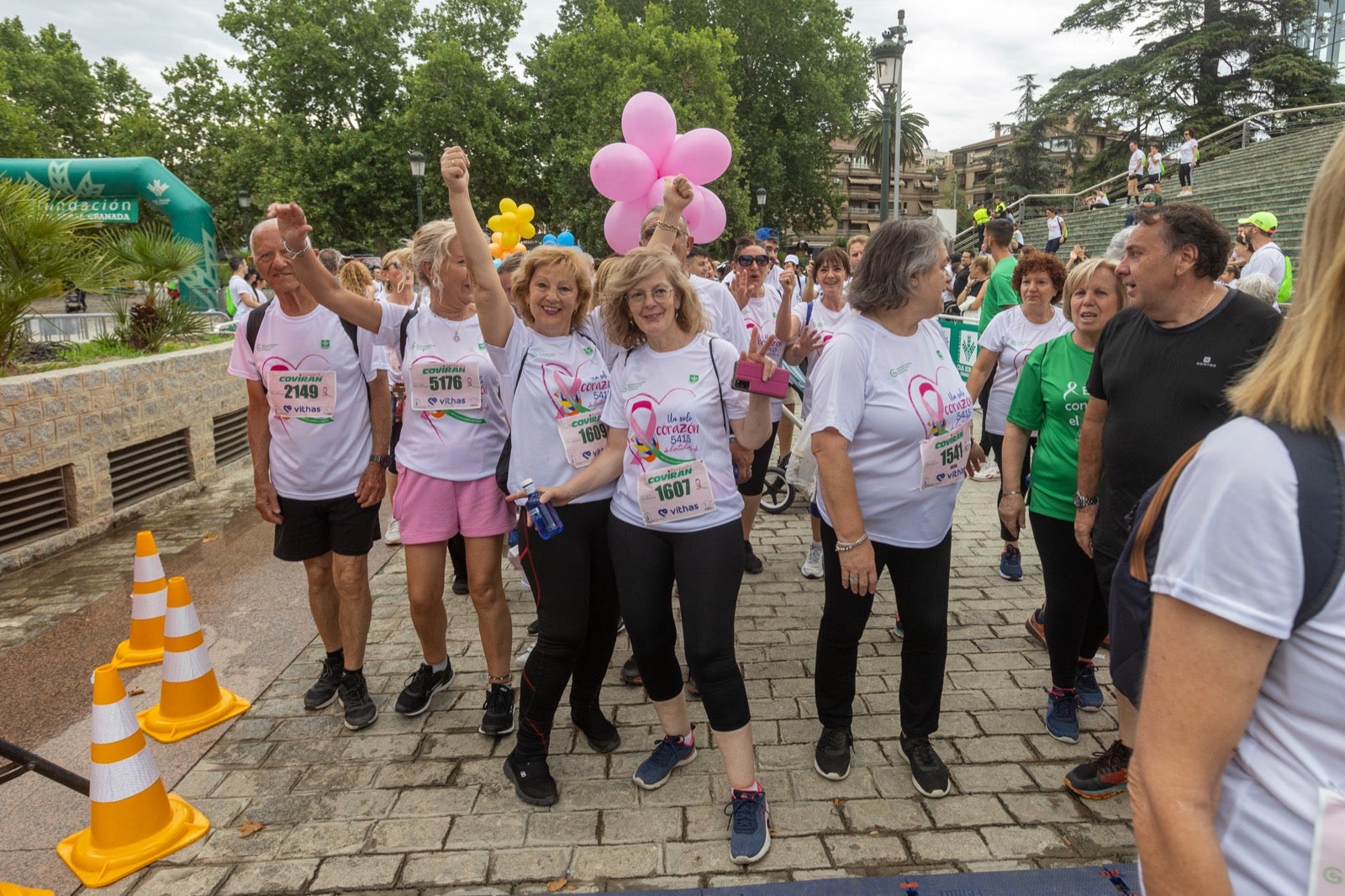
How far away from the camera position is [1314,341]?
3.18ft

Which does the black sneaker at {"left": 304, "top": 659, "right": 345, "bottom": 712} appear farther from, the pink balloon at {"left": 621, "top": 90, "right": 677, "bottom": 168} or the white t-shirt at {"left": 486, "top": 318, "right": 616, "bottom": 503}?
the pink balloon at {"left": 621, "top": 90, "right": 677, "bottom": 168}

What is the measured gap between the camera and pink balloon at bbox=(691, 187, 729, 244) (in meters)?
5.65

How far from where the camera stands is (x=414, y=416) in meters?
3.55

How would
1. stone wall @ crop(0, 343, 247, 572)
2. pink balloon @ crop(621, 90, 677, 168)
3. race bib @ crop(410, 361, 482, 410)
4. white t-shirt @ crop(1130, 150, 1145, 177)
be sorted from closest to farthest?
race bib @ crop(410, 361, 482, 410) < pink balloon @ crop(621, 90, 677, 168) < stone wall @ crop(0, 343, 247, 572) < white t-shirt @ crop(1130, 150, 1145, 177)

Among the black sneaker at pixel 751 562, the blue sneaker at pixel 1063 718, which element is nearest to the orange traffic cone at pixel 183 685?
the black sneaker at pixel 751 562

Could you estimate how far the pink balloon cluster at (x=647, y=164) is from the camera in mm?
5152

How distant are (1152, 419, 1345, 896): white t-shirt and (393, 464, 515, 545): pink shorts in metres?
2.87

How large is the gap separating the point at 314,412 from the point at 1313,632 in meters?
3.57

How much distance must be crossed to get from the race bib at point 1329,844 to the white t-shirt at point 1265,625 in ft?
0.04

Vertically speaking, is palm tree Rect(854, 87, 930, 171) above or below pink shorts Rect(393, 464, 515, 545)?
above

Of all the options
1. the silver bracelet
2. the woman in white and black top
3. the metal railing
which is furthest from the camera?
the metal railing

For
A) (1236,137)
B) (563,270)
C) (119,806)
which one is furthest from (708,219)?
(1236,137)

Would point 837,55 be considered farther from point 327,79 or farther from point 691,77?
point 327,79

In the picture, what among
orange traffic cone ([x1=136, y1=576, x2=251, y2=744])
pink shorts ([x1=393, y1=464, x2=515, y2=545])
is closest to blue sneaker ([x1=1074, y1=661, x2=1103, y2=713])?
pink shorts ([x1=393, y1=464, x2=515, y2=545])
